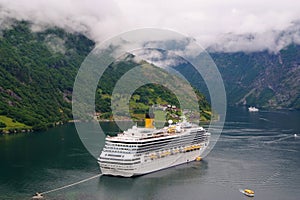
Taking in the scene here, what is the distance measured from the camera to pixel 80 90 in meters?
192

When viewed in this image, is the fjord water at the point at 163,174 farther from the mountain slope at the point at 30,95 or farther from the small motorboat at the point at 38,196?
the mountain slope at the point at 30,95

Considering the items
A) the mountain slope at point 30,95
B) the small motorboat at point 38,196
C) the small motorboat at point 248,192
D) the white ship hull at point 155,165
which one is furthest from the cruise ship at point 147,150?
the mountain slope at point 30,95

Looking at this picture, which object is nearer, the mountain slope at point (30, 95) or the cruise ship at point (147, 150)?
the cruise ship at point (147, 150)

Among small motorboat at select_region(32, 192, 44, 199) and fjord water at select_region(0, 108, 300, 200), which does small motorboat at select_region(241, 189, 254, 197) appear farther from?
small motorboat at select_region(32, 192, 44, 199)

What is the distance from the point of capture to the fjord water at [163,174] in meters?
62.1

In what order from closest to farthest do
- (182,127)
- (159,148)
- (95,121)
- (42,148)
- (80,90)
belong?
(159,148) → (182,127) → (42,148) → (95,121) → (80,90)

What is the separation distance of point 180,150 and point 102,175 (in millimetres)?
17026

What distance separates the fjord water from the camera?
62.1m

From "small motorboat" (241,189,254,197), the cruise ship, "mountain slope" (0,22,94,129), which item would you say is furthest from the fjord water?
"mountain slope" (0,22,94,129)

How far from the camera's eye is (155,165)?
73562 mm

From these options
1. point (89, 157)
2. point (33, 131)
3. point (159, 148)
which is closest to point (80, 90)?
point (33, 131)

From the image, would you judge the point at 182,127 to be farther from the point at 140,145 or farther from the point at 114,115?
the point at 114,115

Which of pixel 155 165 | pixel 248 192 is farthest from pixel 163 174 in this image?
pixel 248 192

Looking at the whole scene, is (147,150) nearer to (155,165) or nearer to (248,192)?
(155,165)
